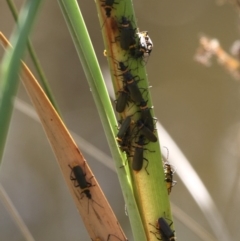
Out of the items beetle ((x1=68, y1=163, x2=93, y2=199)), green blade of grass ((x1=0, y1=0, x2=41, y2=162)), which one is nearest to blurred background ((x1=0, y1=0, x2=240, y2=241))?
beetle ((x1=68, y1=163, x2=93, y2=199))

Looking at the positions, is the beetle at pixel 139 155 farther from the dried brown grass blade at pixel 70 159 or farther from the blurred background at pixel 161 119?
the blurred background at pixel 161 119

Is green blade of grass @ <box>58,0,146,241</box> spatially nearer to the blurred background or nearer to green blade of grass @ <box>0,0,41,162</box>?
green blade of grass @ <box>0,0,41,162</box>

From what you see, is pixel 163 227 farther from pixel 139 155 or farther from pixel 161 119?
pixel 161 119

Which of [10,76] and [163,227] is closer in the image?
[10,76]

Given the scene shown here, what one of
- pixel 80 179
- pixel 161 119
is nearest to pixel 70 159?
pixel 80 179

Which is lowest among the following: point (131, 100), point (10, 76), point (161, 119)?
point (10, 76)

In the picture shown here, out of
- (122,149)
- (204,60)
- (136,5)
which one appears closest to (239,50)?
(204,60)

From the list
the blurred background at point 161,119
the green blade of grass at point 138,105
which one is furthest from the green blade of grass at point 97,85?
the blurred background at point 161,119

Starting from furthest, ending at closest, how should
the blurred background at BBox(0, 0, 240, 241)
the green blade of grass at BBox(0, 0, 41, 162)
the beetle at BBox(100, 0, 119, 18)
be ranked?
the blurred background at BBox(0, 0, 240, 241) → the beetle at BBox(100, 0, 119, 18) → the green blade of grass at BBox(0, 0, 41, 162)
